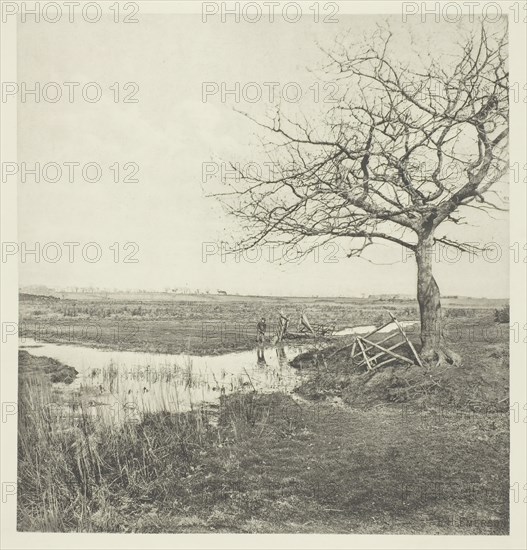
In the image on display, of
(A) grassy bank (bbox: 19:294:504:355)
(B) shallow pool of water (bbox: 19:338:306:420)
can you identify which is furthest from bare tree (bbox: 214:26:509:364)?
(B) shallow pool of water (bbox: 19:338:306:420)

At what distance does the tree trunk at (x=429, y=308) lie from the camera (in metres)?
4.16

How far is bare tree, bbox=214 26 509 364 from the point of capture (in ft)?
13.7

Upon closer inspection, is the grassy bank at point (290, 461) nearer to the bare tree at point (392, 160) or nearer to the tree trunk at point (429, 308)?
the tree trunk at point (429, 308)

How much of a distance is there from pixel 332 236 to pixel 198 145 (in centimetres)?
129

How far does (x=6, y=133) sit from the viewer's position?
13.8ft

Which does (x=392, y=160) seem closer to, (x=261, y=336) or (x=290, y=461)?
(x=261, y=336)

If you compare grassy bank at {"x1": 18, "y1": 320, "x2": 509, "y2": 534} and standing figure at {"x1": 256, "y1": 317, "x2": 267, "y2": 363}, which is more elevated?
standing figure at {"x1": 256, "y1": 317, "x2": 267, "y2": 363}

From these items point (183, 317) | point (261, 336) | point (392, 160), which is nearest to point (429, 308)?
point (392, 160)

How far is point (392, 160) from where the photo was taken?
424cm

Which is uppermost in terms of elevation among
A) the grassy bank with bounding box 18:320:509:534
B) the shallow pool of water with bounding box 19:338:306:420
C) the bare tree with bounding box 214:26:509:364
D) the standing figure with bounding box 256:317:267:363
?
the bare tree with bounding box 214:26:509:364

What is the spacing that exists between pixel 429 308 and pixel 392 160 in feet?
3.94

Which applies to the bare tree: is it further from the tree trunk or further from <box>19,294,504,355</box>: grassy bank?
<box>19,294,504,355</box>: grassy bank

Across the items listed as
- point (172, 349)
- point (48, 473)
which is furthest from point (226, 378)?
point (48, 473)

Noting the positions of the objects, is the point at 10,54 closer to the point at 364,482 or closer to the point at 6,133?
the point at 6,133
